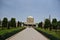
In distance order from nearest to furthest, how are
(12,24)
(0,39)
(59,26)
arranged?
(0,39) → (59,26) → (12,24)

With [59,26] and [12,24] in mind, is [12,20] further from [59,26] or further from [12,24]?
[59,26]

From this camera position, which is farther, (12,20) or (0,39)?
(12,20)

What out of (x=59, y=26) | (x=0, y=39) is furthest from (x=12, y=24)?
(x=0, y=39)

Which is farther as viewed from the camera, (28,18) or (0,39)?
(28,18)

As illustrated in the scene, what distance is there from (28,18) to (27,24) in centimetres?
540

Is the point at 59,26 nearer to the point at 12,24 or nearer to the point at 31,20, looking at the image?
the point at 12,24

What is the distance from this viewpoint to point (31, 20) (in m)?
128

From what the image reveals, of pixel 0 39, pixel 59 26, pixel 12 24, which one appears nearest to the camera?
pixel 0 39

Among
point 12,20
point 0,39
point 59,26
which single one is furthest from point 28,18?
point 0,39

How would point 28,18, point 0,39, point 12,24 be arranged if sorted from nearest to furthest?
point 0,39, point 12,24, point 28,18

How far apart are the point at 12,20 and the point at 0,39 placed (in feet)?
253

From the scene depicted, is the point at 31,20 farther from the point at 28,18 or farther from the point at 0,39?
the point at 0,39

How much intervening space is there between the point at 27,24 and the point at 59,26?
61882mm

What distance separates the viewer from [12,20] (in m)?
90.0
